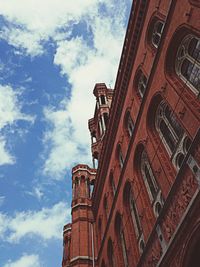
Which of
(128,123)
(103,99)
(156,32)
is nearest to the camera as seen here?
(156,32)

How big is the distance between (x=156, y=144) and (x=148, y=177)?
1.69 m

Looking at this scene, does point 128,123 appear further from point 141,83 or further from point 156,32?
point 156,32

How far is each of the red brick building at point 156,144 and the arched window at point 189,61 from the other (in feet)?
0.10

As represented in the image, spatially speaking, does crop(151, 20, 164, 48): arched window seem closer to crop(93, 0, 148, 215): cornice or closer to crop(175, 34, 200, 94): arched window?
crop(93, 0, 148, 215): cornice

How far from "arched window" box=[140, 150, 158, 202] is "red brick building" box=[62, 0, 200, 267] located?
39mm

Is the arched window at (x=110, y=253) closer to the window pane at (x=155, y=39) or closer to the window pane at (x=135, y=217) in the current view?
the window pane at (x=135, y=217)

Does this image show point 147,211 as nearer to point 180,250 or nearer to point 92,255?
point 180,250

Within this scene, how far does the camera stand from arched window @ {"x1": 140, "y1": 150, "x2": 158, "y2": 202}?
445 inches

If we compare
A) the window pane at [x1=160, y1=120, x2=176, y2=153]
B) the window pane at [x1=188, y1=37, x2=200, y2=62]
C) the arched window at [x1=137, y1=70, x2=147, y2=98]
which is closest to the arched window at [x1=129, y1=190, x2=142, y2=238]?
the window pane at [x1=160, y1=120, x2=176, y2=153]

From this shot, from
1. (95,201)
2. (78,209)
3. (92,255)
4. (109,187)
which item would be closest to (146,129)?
(109,187)

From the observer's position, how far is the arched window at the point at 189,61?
941cm

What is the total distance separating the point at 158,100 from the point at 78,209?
16531mm

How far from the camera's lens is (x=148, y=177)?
39.7 feet

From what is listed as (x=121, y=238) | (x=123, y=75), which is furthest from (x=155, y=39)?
(x=121, y=238)
